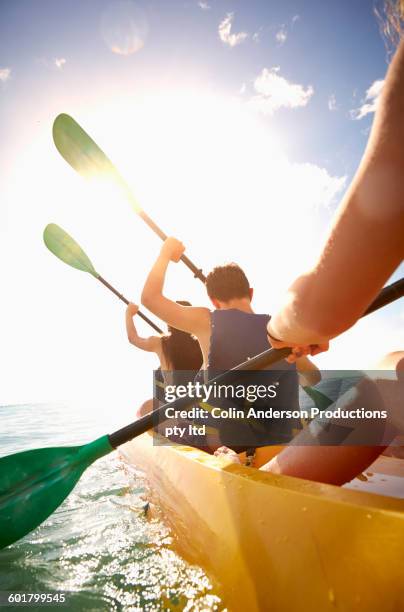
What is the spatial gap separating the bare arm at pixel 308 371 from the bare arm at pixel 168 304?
1084 mm

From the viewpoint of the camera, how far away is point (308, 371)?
122 inches

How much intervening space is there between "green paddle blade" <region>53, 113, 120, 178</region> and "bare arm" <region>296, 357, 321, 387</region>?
3151 mm

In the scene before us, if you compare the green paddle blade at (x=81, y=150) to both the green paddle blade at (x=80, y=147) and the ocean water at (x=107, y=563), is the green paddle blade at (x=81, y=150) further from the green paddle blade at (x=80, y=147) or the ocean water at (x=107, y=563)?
the ocean water at (x=107, y=563)

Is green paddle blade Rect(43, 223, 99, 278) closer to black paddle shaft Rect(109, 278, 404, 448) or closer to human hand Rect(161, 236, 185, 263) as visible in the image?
human hand Rect(161, 236, 185, 263)

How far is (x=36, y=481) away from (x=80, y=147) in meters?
3.79

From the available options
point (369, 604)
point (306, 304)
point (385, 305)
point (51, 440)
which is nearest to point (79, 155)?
point (385, 305)

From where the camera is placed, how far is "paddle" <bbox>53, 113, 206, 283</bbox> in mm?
4098

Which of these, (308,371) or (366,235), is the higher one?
(366,235)

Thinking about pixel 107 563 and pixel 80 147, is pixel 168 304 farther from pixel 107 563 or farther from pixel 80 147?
pixel 80 147

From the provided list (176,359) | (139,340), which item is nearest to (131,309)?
(139,340)

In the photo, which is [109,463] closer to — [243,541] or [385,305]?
[243,541]

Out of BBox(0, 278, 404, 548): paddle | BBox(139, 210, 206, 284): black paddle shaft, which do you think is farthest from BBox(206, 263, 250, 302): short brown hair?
BBox(139, 210, 206, 284): black paddle shaft

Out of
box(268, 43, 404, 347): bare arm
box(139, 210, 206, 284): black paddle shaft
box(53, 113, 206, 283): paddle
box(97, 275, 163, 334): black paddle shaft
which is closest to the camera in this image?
box(268, 43, 404, 347): bare arm

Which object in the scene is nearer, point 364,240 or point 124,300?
point 364,240
